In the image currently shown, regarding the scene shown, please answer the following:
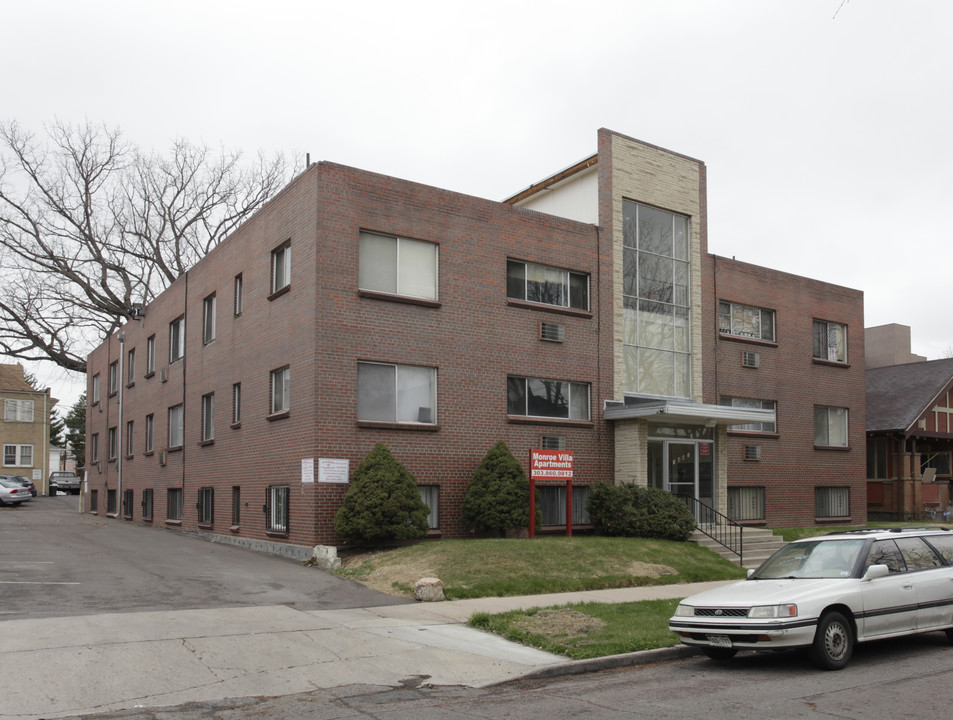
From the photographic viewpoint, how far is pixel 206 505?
24.8 metres

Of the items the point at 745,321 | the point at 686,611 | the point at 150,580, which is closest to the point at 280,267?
the point at 150,580

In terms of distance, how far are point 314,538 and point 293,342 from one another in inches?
165

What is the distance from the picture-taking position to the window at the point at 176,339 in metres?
28.4

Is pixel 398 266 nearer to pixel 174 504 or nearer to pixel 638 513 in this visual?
pixel 638 513

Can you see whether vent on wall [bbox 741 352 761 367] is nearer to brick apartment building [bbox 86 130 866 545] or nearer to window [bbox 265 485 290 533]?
brick apartment building [bbox 86 130 866 545]

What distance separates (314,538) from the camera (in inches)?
714

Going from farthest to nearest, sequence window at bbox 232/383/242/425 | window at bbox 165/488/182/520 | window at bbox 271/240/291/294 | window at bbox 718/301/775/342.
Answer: window at bbox 165/488/182/520 → window at bbox 718/301/775/342 → window at bbox 232/383/242/425 → window at bbox 271/240/291/294

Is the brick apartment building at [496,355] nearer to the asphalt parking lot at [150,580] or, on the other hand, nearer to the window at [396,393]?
the window at [396,393]

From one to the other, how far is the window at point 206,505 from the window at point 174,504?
2.41m

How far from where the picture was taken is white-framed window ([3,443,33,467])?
195ft

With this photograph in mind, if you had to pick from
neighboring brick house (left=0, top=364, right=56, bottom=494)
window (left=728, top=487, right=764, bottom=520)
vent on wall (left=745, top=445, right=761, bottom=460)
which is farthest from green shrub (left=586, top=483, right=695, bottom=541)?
neighboring brick house (left=0, top=364, right=56, bottom=494)

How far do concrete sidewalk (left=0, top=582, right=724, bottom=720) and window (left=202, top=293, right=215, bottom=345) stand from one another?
1425 centimetres

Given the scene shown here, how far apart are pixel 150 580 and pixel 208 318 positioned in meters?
11.8

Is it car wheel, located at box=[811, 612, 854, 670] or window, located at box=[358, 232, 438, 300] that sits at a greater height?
window, located at box=[358, 232, 438, 300]
